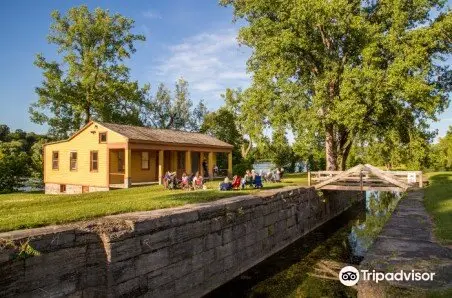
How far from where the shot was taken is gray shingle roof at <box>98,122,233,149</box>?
24.8 meters

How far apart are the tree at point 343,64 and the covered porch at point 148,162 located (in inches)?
244

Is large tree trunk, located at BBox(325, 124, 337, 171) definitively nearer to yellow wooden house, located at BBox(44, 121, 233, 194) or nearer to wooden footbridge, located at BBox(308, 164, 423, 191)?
wooden footbridge, located at BBox(308, 164, 423, 191)

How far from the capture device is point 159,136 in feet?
88.8

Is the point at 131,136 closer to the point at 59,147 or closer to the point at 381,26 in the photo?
the point at 59,147

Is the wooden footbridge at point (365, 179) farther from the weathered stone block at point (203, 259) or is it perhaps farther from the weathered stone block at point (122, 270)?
the weathered stone block at point (122, 270)

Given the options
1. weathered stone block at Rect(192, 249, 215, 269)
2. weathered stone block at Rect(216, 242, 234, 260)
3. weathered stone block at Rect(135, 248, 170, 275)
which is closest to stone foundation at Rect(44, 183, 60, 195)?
weathered stone block at Rect(216, 242, 234, 260)

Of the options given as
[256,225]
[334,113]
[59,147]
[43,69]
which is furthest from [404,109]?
[43,69]

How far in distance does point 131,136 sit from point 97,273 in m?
16.6

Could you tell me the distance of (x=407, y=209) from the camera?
15906 mm

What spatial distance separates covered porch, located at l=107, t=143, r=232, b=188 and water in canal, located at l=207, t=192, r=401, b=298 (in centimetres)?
1124

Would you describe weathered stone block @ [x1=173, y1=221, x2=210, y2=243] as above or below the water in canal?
above

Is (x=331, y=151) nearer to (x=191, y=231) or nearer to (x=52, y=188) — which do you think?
(x=191, y=231)

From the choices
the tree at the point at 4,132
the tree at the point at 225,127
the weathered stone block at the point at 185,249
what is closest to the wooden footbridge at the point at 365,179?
the weathered stone block at the point at 185,249

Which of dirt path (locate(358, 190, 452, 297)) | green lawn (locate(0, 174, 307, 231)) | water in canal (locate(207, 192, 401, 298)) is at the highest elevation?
green lawn (locate(0, 174, 307, 231))
